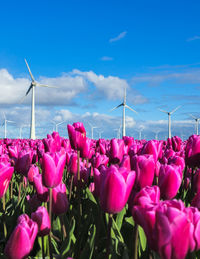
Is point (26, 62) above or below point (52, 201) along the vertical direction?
above

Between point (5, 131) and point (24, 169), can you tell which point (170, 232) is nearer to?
point (24, 169)

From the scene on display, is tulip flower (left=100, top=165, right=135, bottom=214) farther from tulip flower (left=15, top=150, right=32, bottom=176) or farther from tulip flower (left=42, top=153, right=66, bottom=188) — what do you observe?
tulip flower (left=15, top=150, right=32, bottom=176)

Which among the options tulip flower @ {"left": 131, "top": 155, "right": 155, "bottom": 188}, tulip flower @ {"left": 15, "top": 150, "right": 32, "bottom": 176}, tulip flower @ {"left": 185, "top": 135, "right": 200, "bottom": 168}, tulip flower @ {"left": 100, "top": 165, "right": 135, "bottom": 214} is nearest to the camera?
tulip flower @ {"left": 100, "top": 165, "right": 135, "bottom": 214}

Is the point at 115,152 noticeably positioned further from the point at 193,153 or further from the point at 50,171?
the point at 50,171

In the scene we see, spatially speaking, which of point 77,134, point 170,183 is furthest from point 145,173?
point 77,134

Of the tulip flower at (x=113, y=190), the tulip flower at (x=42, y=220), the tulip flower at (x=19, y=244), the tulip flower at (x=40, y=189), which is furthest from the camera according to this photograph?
A: the tulip flower at (x=40, y=189)

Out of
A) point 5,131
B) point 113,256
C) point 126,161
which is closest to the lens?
point 113,256

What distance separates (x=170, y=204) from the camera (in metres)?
1.21

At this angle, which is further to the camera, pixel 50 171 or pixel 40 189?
pixel 40 189

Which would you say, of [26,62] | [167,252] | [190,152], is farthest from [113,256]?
[26,62]

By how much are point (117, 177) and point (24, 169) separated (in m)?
A: 1.73

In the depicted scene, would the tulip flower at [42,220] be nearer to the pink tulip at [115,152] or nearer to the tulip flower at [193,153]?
the pink tulip at [115,152]

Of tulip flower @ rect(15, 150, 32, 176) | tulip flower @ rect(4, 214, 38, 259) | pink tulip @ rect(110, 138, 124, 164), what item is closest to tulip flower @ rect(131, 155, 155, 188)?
tulip flower @ rect(4, 214, 38, 259)

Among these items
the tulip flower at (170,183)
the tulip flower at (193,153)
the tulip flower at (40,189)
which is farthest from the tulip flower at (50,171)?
the tulip flower at (193,153)
